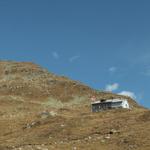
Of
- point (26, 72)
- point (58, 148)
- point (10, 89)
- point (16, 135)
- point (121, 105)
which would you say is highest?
point (26, 72)

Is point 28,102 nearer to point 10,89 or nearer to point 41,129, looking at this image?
point 10,89

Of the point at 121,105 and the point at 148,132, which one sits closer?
the point at 148,132

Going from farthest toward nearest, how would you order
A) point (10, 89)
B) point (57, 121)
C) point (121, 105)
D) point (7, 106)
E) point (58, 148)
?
point (10, 89) → point (7, 106) → point (121, 105) → point (57, 121) → point (58, 148)

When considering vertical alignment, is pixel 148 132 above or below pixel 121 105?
below

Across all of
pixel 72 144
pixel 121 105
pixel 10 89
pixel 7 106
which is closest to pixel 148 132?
pixel 72 144

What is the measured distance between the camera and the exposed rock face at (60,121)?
2330 inches

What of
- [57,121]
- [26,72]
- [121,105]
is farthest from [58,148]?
[26,72]

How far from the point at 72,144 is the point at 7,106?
78556 mm

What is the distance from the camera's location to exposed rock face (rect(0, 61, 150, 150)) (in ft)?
194

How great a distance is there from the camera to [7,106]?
13500 centimetres

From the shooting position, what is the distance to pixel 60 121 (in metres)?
85.8

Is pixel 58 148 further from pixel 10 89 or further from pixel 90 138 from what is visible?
pixel 10 89

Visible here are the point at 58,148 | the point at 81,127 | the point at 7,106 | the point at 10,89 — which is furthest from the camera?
the point at 10,89

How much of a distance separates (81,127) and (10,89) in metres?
89.2
